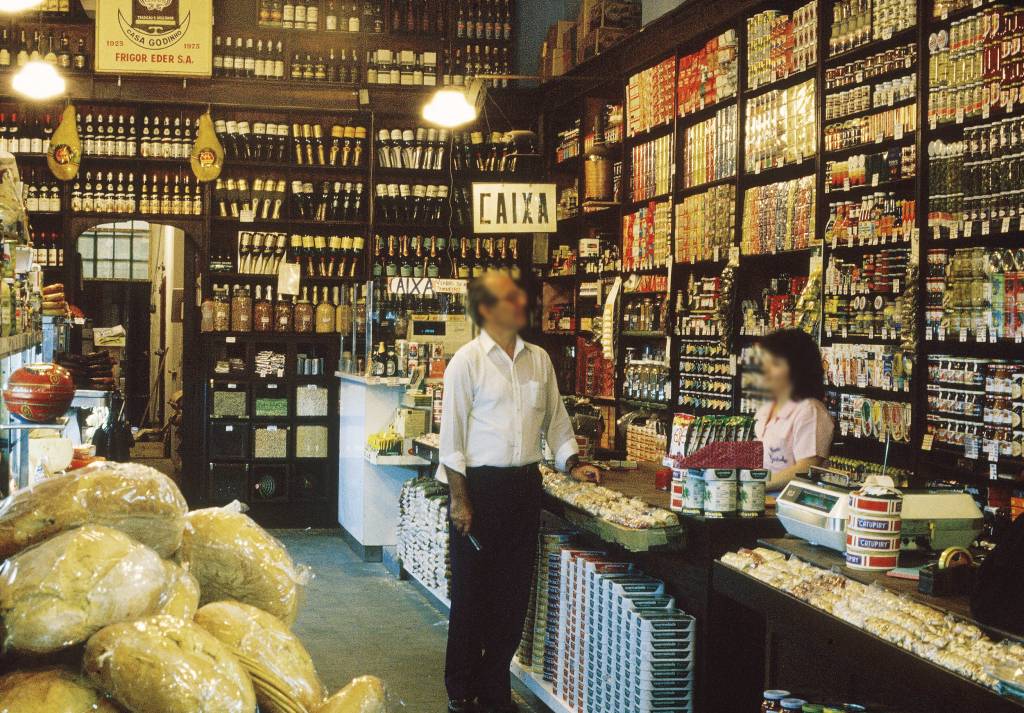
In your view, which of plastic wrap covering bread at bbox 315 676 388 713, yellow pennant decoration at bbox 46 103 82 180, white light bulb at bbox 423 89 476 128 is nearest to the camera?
plastic wrap covering bread at bbox 315 676 388 713

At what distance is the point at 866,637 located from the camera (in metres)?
2.43

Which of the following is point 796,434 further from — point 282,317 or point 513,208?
point 282,317

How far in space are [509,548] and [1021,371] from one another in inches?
85.2

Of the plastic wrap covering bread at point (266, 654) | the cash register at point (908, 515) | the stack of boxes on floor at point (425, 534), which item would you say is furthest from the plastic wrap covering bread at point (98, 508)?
the stack of boxes on floor at point (425, 534)

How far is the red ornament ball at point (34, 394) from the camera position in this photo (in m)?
3.57

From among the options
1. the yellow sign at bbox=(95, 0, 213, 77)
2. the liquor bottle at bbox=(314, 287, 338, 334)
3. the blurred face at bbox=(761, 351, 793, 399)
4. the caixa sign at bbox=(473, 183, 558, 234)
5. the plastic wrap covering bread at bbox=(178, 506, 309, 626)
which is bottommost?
the plastic wrap covering bread at bbox=(178, 506, 309, 626)

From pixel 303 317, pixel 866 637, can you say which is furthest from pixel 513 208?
pixel 866 637

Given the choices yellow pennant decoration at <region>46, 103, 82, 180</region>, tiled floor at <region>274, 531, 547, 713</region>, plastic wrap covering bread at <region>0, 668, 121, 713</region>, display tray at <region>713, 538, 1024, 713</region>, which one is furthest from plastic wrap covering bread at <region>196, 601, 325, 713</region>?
yellow pennant decoration at <region>46, 103, 82, 180</region>

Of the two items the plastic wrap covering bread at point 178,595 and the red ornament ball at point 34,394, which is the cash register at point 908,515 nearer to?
the plastic wrap covering bread at point 178,595

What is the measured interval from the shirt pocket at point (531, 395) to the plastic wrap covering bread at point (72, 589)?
2898 mm

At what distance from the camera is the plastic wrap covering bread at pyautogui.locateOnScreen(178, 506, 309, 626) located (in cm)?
170

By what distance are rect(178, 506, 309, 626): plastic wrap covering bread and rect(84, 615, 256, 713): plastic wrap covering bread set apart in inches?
13.3

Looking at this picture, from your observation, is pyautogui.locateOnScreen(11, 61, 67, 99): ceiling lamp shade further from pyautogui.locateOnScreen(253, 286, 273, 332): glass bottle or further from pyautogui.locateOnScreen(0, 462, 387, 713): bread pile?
pyautogui.locateOnScreen(0, 462, 387, 713): bread pile

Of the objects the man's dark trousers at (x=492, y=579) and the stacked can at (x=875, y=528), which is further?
the man's dark trousers at (x=492, y=579)
